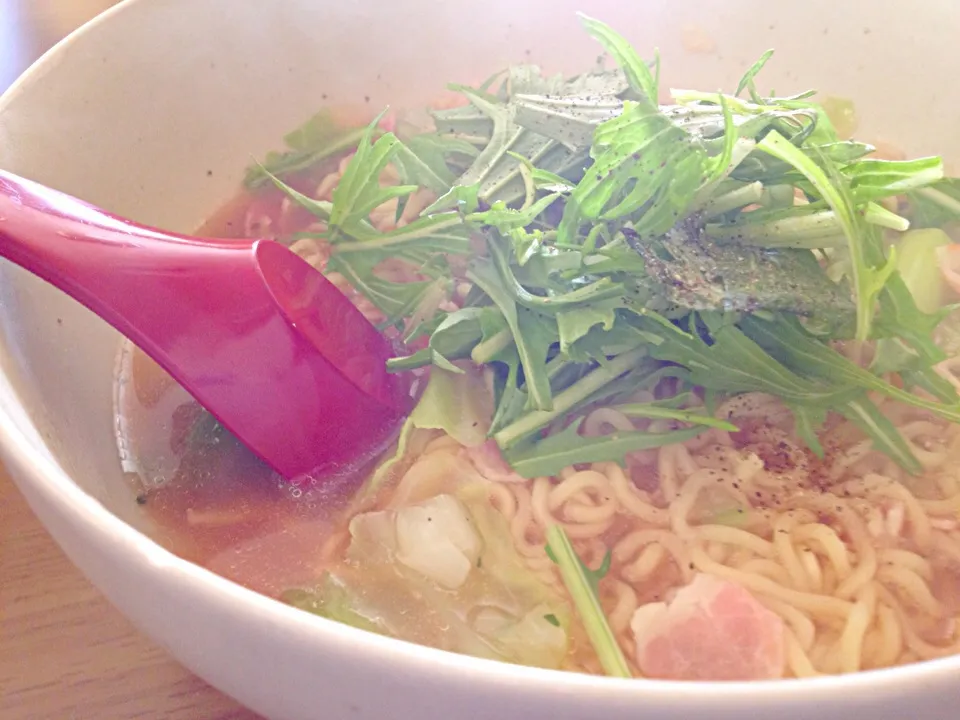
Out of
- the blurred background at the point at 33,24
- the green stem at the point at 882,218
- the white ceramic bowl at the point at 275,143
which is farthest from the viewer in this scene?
the blurred background at the point at 33,24

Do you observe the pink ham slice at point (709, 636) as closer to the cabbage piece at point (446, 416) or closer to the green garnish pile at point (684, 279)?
the green garnish pile at point (684, 279)

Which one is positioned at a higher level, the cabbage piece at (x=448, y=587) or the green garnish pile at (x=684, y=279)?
the green garnish pile at (x=684, y=279)

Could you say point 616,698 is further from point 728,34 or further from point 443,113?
point 728,34

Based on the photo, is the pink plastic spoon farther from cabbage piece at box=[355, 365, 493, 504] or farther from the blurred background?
the blurred background

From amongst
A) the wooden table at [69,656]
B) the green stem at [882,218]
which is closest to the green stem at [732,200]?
the green stem at [882,218]

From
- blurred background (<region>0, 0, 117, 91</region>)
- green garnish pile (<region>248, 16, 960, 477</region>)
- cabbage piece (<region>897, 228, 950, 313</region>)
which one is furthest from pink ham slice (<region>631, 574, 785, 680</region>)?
blurred background (<region>0, 0, 117, 91</region>)
